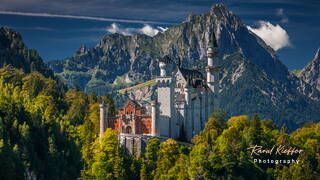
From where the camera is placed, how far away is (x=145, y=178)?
114312mm

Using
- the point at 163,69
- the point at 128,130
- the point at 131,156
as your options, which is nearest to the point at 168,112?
the point at 128,130

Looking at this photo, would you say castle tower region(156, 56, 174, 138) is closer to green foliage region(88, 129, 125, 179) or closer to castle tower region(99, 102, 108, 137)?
green foliage region(88, 129, 125, 179)

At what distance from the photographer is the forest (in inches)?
4382

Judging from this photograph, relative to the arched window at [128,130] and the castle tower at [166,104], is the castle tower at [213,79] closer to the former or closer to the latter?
the castle tower at [166,104]

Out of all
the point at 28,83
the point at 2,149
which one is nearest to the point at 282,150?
the point at 2,149

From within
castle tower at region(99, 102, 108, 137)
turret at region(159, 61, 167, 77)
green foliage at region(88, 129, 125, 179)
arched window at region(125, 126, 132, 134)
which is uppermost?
turret at region(159, 61, 167, 77)

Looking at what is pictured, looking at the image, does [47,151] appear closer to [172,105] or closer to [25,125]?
[25,125]

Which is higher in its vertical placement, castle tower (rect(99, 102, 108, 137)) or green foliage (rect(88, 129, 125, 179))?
castle tower (rect(99, 102, 108, 137))

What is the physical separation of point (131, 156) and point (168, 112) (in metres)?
12.6

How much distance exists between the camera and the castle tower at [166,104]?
124088mm

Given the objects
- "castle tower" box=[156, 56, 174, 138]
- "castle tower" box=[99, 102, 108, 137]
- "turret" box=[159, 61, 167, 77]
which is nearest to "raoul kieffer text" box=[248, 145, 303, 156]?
"castle tower" box=[156, 56, 174, 138]

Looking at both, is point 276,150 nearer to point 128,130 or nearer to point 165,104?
point 165,104

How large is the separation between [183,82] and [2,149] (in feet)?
146

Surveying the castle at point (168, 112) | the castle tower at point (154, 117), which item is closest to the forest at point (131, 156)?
the castle tower at point (154, 117)
